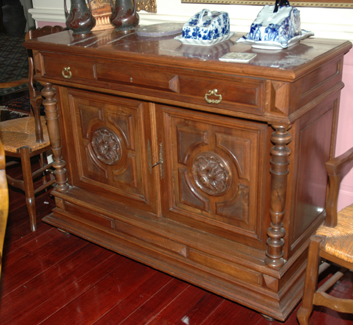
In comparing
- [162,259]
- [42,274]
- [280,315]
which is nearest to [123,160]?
[162,259]

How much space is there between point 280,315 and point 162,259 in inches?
29.6

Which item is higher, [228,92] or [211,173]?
[228,92]

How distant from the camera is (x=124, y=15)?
2.68m

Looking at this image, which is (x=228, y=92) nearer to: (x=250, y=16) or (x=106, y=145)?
(x=250, y=16)

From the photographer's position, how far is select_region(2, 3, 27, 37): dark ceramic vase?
8.70 m

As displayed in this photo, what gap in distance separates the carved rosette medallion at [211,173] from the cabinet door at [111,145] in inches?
13.2

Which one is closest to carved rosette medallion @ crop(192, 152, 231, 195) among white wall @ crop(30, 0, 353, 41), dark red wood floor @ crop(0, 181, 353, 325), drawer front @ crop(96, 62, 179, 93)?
drawer front @ crop(96, 62, 179, 93)

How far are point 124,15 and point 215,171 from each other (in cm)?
111

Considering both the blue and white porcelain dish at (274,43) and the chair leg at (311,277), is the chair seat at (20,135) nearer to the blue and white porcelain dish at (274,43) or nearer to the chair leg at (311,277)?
the blue and white porcelain dish at (274,43)

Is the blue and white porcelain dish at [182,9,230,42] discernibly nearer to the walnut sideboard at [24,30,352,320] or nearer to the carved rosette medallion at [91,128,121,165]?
the walnut sideboard at [24,30,352,320]

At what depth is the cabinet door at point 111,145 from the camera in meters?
2.55

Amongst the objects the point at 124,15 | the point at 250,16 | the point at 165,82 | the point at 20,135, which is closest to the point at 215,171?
the point at 165,82

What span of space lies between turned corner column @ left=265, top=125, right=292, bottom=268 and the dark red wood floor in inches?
15.8

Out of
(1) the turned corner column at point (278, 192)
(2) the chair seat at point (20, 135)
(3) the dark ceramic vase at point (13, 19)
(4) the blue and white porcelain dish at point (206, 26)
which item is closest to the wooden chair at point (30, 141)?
(2) the chair seat at point (20, 135)
